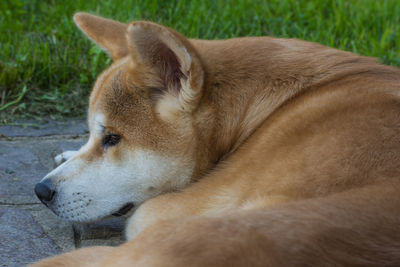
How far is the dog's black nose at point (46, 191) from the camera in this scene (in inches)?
118

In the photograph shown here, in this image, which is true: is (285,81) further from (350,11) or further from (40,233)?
(350,11)

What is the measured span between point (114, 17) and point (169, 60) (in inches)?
105

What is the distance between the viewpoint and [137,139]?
9.68 feet

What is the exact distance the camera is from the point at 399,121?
2422 mm

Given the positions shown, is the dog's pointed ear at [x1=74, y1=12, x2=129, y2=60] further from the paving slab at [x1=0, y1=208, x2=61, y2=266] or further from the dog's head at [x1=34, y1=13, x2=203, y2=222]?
the paving slab at [x1=0, y1=208, x2=61, y2=266]

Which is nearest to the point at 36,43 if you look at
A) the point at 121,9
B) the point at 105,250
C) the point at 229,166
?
the point at 121,9

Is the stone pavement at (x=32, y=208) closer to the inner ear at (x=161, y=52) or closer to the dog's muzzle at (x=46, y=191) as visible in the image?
the dog's muzzle at (x=46, y=191)

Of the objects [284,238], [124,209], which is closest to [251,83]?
[124,209]

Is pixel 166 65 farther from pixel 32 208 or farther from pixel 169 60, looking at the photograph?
pixel 32 208

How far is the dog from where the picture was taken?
2.31 metres

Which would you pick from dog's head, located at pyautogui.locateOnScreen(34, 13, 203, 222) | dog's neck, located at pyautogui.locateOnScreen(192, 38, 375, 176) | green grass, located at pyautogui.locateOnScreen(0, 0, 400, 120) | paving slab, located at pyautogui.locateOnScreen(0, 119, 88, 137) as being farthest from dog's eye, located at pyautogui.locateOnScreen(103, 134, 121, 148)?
green grass, located at pyautogui.locateOnScreen(0, 0, 400, 120)

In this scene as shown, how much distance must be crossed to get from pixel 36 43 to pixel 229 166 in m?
2.79

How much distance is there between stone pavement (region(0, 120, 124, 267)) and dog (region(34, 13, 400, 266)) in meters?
0.12

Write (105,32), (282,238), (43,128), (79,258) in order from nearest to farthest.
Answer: (282,238) < (79,258) < (105,32) < (43,128)
